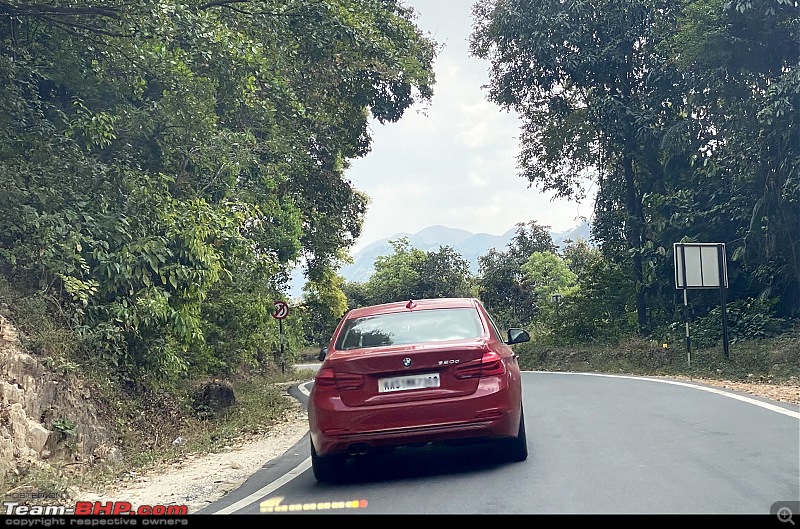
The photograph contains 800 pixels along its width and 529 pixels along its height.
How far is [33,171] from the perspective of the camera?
1047 cm

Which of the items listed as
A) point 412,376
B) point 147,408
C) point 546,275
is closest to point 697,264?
point 147,408

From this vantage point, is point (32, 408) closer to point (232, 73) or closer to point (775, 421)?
point (232, 73)

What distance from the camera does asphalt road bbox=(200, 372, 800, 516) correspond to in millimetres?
5504

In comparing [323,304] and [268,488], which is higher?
[323,304]

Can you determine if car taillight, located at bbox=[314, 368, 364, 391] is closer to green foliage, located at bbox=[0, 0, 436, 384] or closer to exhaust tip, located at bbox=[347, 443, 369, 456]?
exhaust tip, located at bbox=[347, 443, 369, 456]

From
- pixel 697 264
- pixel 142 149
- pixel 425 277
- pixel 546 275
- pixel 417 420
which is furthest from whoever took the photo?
pixel 425 277

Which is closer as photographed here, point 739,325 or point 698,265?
point 698,265

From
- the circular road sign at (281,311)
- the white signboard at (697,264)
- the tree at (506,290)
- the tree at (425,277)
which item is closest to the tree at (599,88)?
the white signboard at (697,264)

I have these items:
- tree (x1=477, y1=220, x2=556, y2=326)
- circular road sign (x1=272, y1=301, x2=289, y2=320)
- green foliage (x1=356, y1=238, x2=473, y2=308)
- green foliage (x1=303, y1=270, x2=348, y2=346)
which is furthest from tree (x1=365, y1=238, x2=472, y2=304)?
circular road sign (x1=272, y1=301, x2=289, y2=320)

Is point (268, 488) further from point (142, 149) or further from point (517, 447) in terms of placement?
point (142, 149)

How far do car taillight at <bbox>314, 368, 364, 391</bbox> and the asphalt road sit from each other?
82 centimetres

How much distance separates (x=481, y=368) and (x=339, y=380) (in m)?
1.17

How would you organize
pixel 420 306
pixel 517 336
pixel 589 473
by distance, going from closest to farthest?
pixel 589 473, pixel 420 306, pixel 517 336

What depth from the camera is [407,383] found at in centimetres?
667
